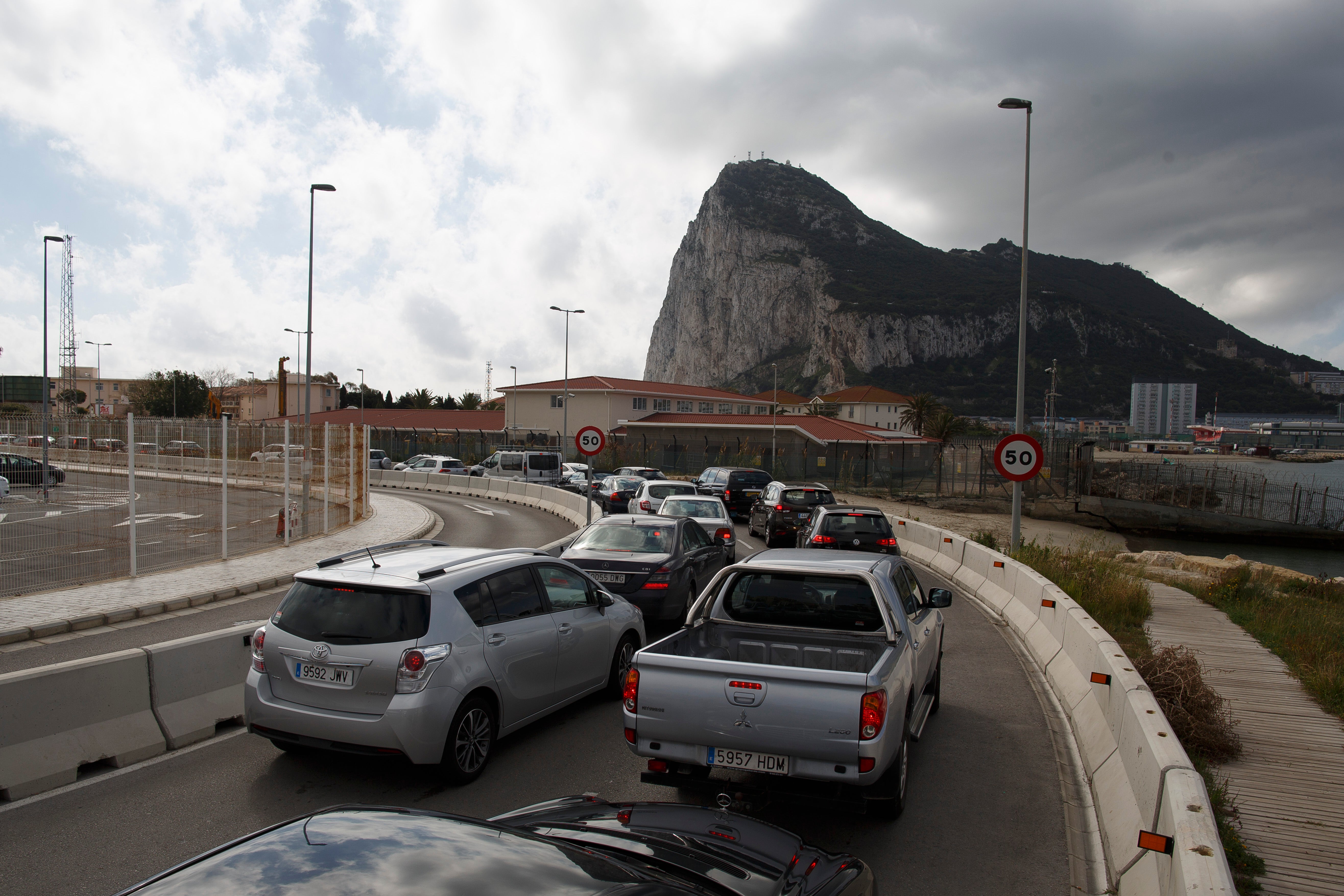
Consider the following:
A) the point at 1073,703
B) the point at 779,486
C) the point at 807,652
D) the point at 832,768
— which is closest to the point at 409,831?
the point at 832,768

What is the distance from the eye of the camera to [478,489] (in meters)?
39.2

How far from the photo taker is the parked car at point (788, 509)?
20.7 m

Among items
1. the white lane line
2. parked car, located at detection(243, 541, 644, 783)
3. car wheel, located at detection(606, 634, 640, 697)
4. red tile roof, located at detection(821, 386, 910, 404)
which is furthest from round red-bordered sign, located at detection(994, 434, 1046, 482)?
red tile roof, located at detection(821, 386, 910, 404)

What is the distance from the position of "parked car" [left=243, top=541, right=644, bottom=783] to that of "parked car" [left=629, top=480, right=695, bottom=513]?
14654 millimetres

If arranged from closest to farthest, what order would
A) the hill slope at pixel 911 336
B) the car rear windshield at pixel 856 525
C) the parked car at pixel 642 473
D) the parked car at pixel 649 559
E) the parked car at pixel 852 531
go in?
the parked car at pixel 649 559
the parked car at pixel 852 531
the car rear windshield at pixel 856 525
the parked car at pixel 642 473
the hill slope at pixel 911 336

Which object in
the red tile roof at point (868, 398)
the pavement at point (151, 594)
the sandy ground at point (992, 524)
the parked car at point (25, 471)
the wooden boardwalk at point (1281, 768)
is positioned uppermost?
the red tile roof at point (868, 398)

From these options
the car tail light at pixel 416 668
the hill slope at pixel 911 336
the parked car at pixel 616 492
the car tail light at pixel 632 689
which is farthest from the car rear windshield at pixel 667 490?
the hill slope at pixel 911 336

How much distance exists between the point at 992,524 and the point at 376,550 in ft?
102

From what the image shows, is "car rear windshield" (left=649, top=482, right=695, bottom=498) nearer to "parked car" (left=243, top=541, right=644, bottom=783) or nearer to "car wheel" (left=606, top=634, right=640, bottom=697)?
"car wheel" (left=606, top=634, right=640, bottom=697)

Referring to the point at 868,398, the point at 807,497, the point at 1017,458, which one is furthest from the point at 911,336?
the point at 1017,458

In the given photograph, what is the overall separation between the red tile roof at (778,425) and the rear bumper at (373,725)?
52297mm

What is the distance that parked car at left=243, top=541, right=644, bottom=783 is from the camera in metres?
5.45

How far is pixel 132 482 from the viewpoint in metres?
13.8

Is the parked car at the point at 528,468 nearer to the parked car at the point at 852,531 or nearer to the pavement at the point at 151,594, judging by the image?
the pavement at the point at 151,594
